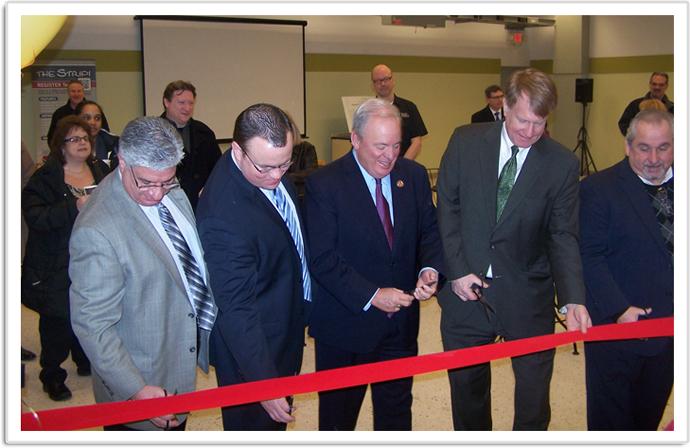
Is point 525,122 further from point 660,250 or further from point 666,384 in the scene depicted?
point 666,384

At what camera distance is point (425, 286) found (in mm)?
2354

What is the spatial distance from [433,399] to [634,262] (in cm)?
161

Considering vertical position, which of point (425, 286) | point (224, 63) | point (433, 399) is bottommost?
point (433, 399)

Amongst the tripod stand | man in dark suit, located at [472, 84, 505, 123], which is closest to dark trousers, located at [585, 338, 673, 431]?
man in dark suit, located at [472, 84, 505, 123]

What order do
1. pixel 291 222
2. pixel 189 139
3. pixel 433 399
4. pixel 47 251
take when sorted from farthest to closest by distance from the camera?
pixel 189 139 < pixel 433 399 < pixel 47 251 < pixel 291 222

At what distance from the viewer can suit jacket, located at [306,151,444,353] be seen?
228 centimetres

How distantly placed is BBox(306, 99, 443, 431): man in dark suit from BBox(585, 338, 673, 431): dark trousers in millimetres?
833

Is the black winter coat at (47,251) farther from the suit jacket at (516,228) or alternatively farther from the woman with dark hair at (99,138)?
the suit jacket at (516,228)

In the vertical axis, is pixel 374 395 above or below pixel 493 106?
below


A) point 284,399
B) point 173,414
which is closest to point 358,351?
point 284,399

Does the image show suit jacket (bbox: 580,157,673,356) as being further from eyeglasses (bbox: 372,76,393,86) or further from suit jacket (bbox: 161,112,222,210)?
eyeglasses (bbox: 372,76,393,86)

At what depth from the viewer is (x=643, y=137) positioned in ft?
7.52

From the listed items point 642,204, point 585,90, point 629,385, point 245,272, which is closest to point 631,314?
point 629,385

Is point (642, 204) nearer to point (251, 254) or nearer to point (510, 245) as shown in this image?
point (510, 245)
